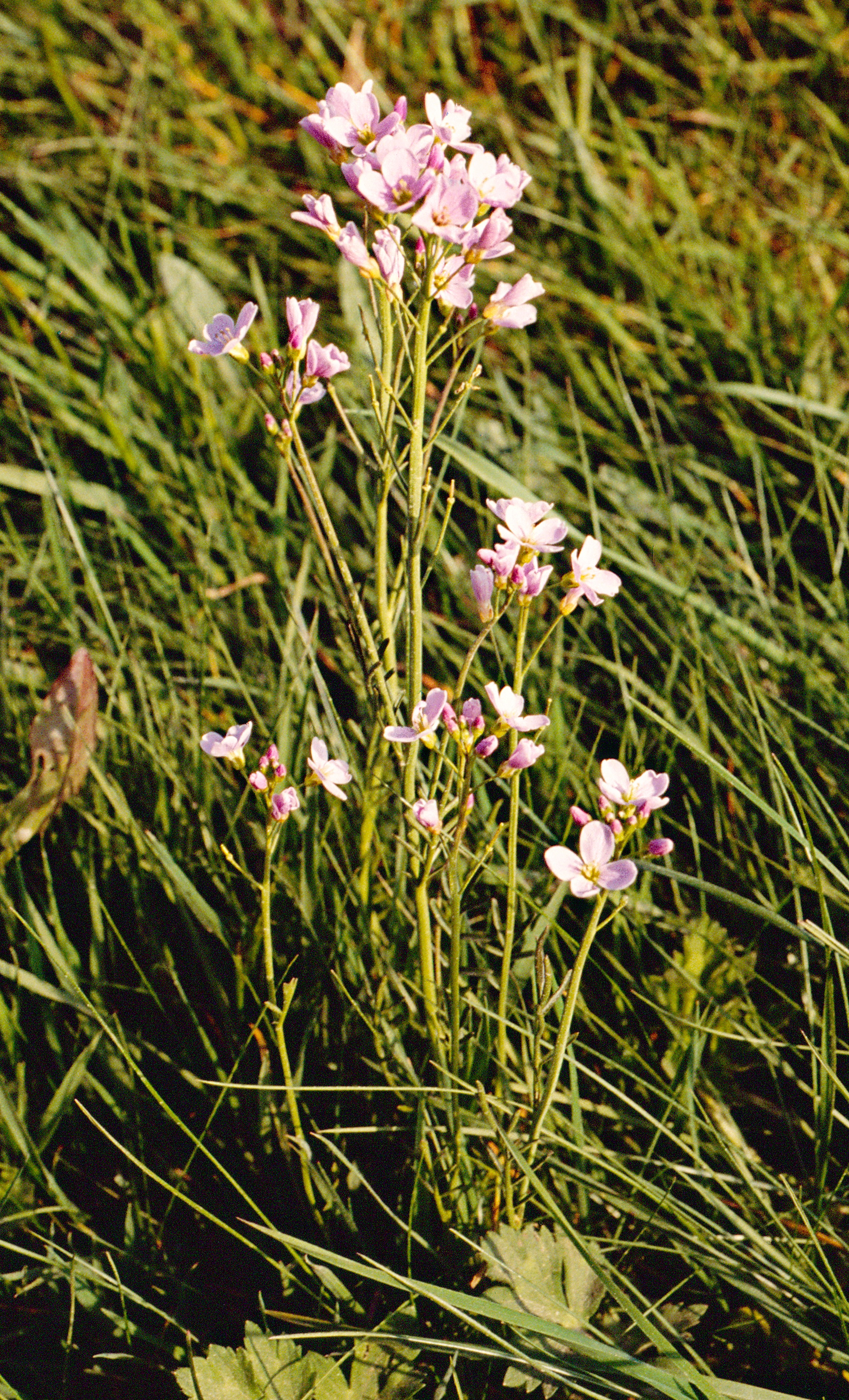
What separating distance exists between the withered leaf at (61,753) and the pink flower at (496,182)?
0.90 metres

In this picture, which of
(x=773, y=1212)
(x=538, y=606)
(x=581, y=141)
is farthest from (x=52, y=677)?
(x=581, y=141)

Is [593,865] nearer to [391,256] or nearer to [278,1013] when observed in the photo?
[278,1013]

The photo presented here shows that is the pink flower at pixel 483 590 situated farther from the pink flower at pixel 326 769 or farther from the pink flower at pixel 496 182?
the pink flower at pixel 496 182

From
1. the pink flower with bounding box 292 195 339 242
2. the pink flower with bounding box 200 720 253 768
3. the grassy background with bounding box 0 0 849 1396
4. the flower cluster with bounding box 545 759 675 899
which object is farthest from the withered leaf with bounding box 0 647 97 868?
the flower cluster with bounding box 545 759 675 899

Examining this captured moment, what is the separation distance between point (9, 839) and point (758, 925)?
1142 millimetres

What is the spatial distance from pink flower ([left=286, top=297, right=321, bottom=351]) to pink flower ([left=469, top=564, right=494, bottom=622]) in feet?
1.00

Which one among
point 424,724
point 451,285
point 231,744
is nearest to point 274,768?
point 231,744

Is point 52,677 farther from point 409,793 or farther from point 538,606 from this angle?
point 409,793

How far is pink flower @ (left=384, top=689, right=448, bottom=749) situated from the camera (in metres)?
1.06

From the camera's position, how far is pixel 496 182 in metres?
1.09

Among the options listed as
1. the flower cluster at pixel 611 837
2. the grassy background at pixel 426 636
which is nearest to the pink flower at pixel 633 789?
the flower cluster at pixel 611 837

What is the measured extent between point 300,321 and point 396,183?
19 centimetres

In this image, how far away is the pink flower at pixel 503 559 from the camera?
108cm

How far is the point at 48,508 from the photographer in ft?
6.29
